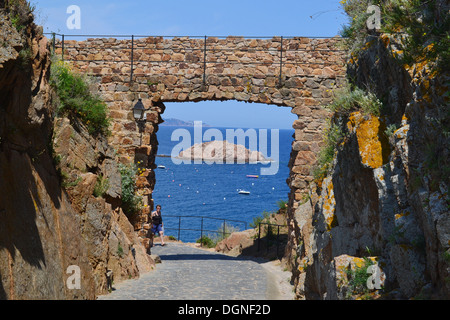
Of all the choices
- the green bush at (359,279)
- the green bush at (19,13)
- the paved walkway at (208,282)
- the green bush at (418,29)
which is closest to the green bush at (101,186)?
the paved walkway at (208,282)

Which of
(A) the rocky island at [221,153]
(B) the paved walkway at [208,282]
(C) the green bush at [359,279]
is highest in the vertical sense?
(A) the rocky island at [221,153]

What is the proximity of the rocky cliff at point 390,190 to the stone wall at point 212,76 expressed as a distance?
568 cm

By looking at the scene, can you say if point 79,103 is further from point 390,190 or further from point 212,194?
point 212,194

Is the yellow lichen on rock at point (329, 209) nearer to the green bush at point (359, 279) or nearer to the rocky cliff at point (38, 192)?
the green bush at point (359, 279)

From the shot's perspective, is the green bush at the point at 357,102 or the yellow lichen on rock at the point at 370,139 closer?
the yellow lichen on rock at the point at 370,139

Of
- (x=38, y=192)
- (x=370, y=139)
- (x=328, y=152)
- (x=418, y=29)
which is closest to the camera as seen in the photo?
(x=418, y=29)

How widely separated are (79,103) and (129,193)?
3.57 m

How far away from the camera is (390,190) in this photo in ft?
17.6

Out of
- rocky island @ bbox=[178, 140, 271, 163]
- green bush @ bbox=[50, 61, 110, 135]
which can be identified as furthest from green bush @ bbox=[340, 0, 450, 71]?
rocky island @ bbox=[178, 140, 271, 163]

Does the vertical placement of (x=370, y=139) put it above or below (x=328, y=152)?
below

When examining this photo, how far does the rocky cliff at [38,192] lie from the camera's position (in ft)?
18.2

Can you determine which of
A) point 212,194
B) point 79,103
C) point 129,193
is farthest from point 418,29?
point 212,194
